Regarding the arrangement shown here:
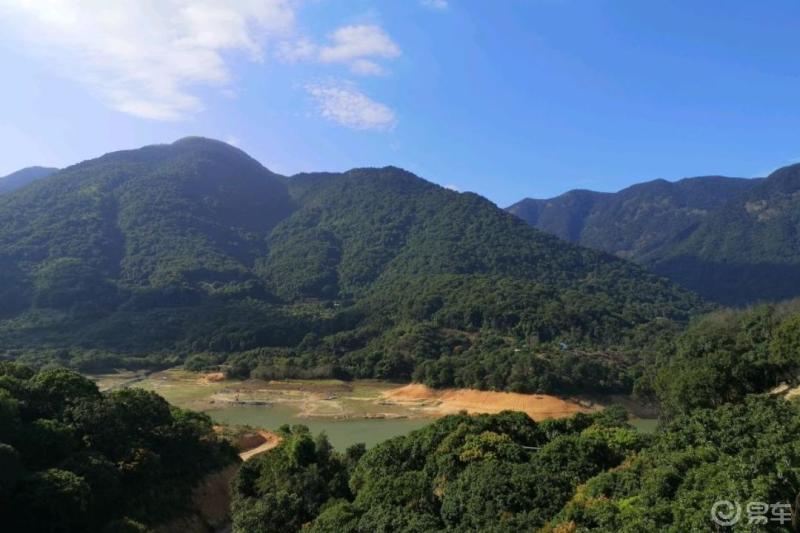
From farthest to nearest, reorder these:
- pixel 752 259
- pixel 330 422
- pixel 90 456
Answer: pixel 752 259 → pixel 330 422 → pixel 90 456

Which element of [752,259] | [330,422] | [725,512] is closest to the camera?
[725,512]

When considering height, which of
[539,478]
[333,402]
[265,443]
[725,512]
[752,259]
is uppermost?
[752,259]

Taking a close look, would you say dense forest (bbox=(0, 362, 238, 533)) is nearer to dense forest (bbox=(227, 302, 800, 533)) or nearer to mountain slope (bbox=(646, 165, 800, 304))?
dense forest (bbox=(227, 302, 800, 533))

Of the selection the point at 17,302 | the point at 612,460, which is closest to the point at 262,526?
the point at 612,460

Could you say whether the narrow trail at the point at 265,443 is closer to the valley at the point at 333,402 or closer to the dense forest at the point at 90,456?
the valley at the point at 333,402

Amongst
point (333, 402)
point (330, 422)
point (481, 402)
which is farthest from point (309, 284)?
point (330, 422)

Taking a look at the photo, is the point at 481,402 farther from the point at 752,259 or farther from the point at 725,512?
the point at 752,259
